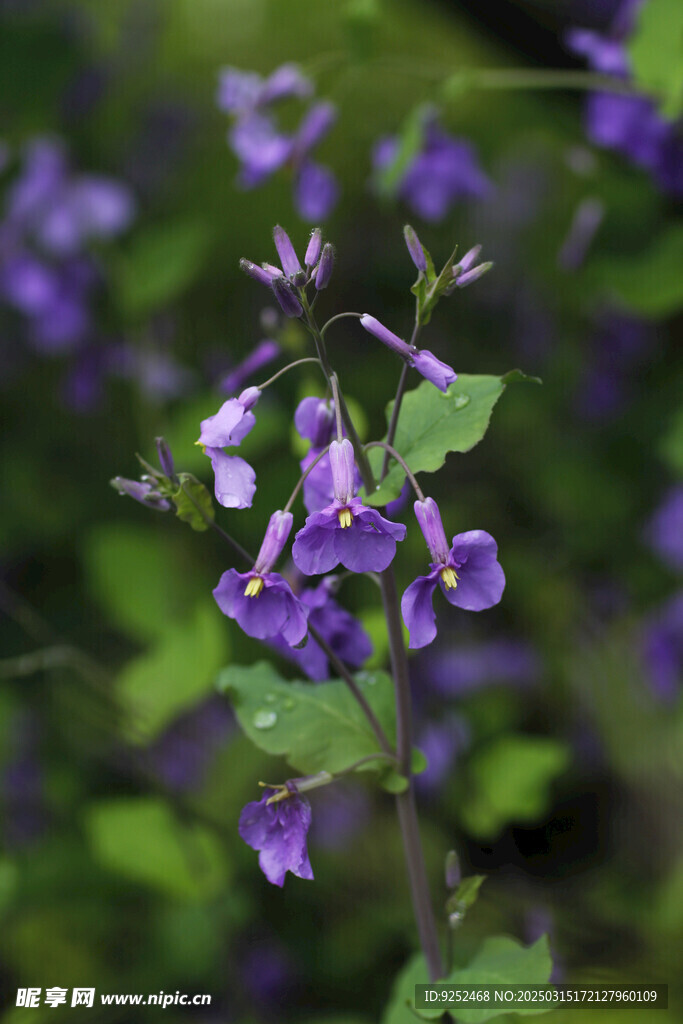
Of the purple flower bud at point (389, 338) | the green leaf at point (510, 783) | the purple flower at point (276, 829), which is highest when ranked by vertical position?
the purple flower bud at point (389, 338)

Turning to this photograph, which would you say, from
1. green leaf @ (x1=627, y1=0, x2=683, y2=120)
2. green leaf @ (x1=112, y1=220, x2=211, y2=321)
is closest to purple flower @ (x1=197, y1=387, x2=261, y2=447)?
green leaf @ (x1=627, y1=0, x2=683, y2=120)

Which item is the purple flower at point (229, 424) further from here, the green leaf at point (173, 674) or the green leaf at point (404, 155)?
the green leaf at point (404, 155)

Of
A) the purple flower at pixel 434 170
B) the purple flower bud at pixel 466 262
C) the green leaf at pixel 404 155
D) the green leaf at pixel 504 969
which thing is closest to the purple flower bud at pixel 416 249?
the purple flower bud at pixel 466 262

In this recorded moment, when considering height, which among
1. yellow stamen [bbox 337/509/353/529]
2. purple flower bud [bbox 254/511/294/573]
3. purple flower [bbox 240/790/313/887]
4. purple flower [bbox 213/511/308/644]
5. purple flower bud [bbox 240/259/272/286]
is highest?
purple flower bud [bbox 240/259/272/286]

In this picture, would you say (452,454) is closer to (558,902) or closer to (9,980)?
(558,902)

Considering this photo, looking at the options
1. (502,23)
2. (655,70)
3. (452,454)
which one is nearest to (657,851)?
(452,454)

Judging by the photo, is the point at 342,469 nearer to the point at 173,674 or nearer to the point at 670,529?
the point at 173,674

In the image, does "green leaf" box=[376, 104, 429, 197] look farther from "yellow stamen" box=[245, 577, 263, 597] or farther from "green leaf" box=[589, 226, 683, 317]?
"yellow stamen" box=[245, 577, 263, 597]
